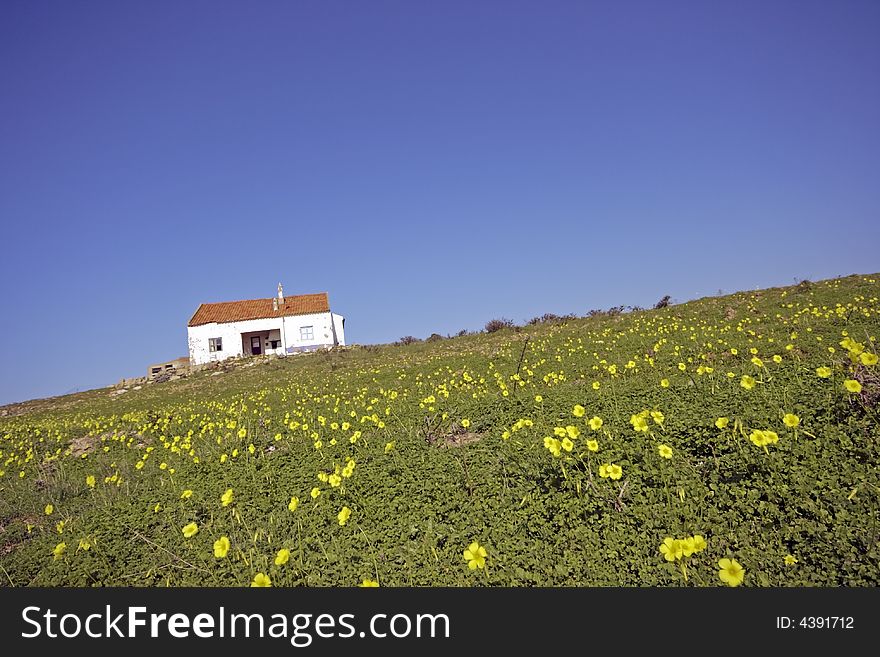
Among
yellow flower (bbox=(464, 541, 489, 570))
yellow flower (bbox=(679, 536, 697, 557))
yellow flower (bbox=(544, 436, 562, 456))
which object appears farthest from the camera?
yellow flower (bbox=(544, 436, 562, 456))

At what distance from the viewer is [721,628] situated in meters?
2.70

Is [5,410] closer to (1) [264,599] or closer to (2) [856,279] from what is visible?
(1) [264,599]

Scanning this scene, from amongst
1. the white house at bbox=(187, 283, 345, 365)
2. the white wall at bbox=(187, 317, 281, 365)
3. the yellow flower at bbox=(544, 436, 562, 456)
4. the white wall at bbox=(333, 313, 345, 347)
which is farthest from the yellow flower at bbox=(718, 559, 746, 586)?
the white wall at bbox=(187, 317, 281, 365)

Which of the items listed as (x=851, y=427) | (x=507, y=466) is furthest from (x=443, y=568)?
(x=851, y=427)

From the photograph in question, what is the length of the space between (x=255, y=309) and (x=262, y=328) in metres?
2.61

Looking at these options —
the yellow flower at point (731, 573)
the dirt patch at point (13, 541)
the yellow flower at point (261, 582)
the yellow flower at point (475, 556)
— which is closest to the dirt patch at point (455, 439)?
the yellow flower at point (475, 556)

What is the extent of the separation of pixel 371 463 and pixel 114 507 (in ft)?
13.0

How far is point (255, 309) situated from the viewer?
4288 cm

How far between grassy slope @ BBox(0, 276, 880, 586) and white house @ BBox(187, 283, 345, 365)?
31.5 meters

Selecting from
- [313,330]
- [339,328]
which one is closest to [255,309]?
[313,330]

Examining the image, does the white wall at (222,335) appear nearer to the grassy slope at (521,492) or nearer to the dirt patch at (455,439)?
the grassy slope at (521,492)

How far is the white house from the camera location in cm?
4075

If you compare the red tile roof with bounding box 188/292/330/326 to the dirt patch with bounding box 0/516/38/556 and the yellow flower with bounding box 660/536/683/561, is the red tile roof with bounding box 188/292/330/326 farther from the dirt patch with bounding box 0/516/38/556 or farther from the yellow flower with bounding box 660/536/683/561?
the yellow flower with bounding box 660/536/683/561

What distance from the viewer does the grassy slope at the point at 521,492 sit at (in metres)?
3.52
